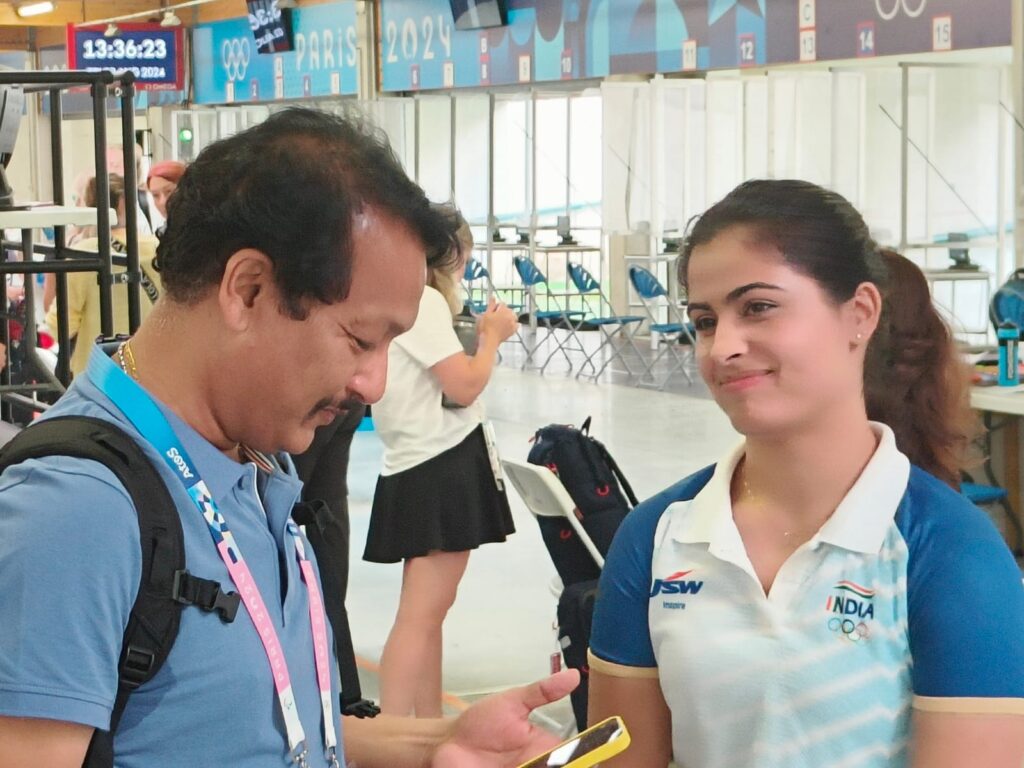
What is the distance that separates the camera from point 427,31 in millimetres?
14773

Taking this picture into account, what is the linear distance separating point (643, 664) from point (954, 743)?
0.40 m

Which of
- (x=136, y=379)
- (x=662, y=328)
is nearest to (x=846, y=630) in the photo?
(x=136, y=379)

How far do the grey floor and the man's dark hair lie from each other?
3.24 m

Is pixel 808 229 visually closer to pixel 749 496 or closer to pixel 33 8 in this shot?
pixel 749 496

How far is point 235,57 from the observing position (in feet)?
61.3

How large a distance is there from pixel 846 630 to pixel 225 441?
2.72ft

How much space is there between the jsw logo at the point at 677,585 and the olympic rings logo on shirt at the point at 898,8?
329 inches

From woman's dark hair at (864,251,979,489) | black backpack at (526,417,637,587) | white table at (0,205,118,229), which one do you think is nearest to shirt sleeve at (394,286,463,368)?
black backpack at (526,417,637,587)

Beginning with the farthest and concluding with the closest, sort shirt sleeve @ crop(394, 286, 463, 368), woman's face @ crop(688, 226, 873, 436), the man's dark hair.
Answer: shirt sleeve @ crop(394, 286, 463, 368) → woman's face @ crop(688, 226, 873, 436) → the man's dark hair

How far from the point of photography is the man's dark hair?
1.21 meters

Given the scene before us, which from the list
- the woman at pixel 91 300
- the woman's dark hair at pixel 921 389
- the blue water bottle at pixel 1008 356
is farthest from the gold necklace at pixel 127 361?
the blue water bottle at pixel 1008 356

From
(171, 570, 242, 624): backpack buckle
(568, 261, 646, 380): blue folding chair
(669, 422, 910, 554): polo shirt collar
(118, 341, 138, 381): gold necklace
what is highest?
(118, 341, 138, 381): gold necklace

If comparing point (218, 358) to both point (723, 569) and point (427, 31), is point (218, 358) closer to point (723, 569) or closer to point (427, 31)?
point (723, 569)

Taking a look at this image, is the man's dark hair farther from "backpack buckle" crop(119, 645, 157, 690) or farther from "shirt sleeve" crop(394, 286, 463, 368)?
"shirt sleeve" crop(394, 286, 463, 368)
